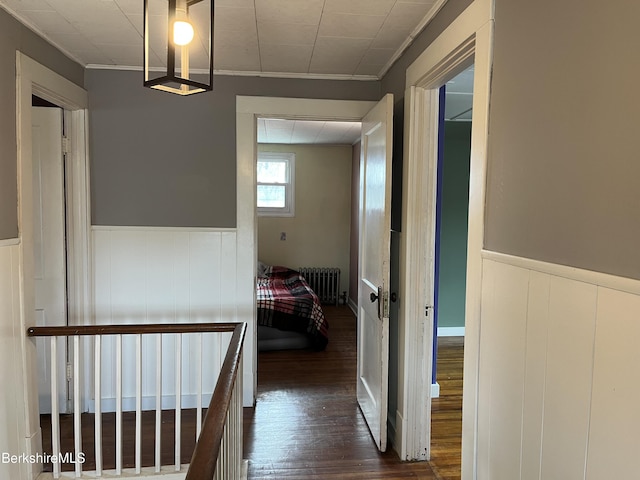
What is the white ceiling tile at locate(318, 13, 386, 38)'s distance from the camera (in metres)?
1.98

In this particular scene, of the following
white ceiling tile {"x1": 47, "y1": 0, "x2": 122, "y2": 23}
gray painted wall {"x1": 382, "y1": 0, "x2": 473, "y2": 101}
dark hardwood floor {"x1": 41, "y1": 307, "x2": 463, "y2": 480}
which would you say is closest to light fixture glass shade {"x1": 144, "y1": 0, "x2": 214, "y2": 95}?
white ceiling tile {"x1": 47, "y1": 0, "x2": 122, "y2": 23}

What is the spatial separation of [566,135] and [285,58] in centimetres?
192

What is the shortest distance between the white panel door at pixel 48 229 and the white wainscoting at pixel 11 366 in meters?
0.65

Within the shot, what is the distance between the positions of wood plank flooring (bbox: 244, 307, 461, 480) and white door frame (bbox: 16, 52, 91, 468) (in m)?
1.25

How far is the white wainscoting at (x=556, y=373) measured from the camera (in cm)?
90

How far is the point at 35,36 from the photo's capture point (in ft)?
7.20

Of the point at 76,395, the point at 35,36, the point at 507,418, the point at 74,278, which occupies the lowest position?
the point at 76,395

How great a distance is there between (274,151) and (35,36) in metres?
4.24

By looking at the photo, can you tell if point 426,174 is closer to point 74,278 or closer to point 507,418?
point 507,418

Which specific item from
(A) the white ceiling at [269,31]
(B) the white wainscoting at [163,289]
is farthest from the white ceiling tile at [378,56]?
(B) the white wainscoting at [163,289]

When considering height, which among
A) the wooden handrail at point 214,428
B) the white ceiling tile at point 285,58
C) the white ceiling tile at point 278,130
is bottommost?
the wooden handrail at point 214,428

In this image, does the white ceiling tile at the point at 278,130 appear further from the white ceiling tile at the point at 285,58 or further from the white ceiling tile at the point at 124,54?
the white ceiling tile at the point at 124,54

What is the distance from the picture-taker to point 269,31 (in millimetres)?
2170

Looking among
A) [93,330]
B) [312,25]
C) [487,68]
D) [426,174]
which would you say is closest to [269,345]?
[93,330]
